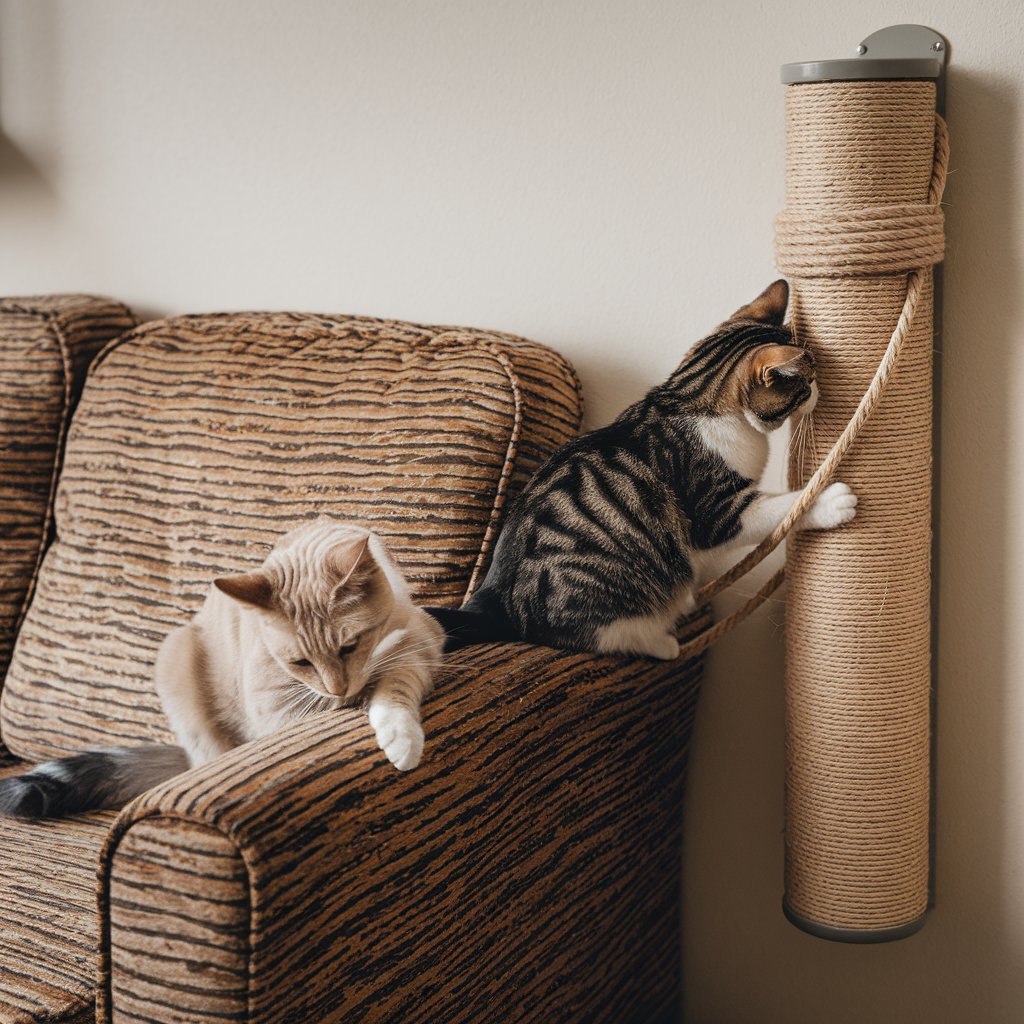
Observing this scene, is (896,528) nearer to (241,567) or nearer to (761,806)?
(761,806)

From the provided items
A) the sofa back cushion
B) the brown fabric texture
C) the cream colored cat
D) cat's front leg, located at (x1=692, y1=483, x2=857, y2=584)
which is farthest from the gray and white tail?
cat's front leg, located at (x1=692, y1=483, x2=857, y2=584)

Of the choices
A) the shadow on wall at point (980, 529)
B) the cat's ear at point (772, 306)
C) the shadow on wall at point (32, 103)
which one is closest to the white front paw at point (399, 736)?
the cat's ear at point (772, 306)

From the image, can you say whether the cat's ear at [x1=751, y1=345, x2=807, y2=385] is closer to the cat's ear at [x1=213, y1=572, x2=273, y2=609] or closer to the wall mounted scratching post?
the wall mounted scratching post

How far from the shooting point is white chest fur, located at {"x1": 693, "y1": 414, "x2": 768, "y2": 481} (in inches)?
49.9

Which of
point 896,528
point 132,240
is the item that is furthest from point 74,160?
point 896,528

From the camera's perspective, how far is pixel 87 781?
53.7 inches

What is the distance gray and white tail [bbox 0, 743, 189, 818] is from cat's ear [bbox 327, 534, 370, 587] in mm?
375

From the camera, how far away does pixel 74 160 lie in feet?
6.55

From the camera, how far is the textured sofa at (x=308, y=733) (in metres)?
0.88

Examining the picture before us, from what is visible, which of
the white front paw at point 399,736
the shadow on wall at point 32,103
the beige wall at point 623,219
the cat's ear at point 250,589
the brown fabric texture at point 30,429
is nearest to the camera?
the white front paw at point 399,736

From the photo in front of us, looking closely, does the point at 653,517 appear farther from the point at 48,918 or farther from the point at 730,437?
the point at 48,918

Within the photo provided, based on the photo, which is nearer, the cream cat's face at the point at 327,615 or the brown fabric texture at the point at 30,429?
the cream cat's face at the point at 327,615

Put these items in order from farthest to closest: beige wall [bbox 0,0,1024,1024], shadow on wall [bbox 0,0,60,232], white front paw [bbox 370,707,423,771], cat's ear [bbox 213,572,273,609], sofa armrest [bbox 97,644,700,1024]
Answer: shadow on wall [bbox 0,0,60,232] → beige wall [bbox 0,0,1024,1024] → cat's ear [bbox 213,572,273,609] → white front paw [bbox 370,707,423,771] → sofa armrest [bbox 97,644,700,1024]

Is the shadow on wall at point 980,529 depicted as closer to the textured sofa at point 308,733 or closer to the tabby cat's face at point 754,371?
the tabby cat's face at point 754,371
